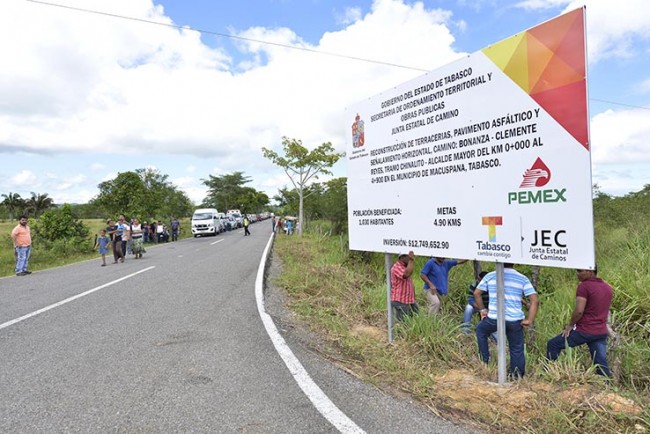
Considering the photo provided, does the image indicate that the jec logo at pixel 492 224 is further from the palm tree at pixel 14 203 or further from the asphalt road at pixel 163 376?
the palm tree at pixel 14 203

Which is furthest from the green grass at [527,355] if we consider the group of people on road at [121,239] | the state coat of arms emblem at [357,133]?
the group of people on road at [121,239]

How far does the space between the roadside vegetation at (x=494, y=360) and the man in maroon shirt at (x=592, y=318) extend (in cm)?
18

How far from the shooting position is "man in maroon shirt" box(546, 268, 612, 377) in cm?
439

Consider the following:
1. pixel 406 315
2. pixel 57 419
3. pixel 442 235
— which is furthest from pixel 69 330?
pixel 442 235

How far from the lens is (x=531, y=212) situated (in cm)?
337

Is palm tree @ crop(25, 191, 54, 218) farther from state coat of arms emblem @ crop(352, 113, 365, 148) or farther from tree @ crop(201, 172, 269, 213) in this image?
state coat of arms emblem @ crop(352, 113, 365, 148)

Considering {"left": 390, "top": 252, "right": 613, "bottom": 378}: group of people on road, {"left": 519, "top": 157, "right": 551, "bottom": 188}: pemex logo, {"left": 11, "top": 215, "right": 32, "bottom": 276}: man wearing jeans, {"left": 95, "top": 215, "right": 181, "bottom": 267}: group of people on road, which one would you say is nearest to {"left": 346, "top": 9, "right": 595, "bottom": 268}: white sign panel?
{"left": 519, "top": 157, "right": 551, "bottom": 188}: pemex logo

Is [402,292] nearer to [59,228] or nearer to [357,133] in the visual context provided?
[357,133]

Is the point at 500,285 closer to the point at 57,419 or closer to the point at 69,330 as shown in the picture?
the point at 57,419

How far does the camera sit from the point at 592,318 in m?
4.48

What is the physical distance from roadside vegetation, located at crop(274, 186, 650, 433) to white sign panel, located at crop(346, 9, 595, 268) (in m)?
1.06

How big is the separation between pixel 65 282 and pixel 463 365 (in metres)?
9.60

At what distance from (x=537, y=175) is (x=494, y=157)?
1.41ft

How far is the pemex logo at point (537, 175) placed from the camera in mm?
3273
